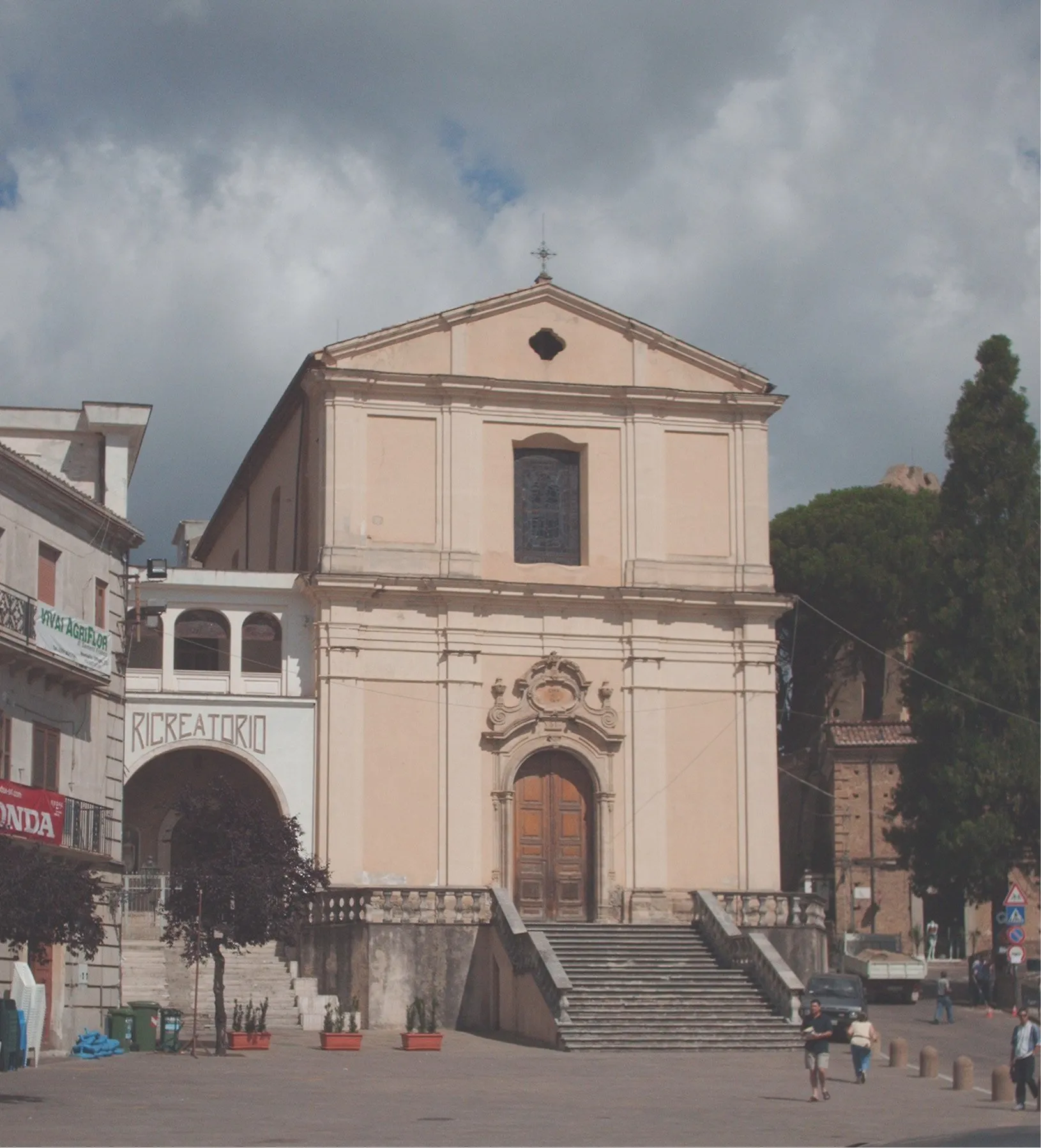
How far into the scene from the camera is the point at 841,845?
59156 mm

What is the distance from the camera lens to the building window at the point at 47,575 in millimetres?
34062

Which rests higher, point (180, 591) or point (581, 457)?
point (581, 457)

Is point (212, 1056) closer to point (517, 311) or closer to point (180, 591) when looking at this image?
point (180, 591)

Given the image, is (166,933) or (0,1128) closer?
(0,1128)

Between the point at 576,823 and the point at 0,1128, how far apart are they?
72.3 feet

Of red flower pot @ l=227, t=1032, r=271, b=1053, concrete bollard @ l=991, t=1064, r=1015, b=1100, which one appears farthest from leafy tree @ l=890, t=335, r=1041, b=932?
red flower pot @ l=227, t=1032, r=271, b=1053

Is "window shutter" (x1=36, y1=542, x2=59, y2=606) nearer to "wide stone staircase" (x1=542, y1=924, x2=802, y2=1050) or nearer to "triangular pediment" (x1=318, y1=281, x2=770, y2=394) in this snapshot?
"triangular pediment" (x1=318, y1=281, x2=770, y2=394)

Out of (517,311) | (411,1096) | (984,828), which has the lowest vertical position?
(411,1096)

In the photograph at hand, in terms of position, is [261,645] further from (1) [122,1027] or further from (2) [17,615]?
(1) [122,1027]

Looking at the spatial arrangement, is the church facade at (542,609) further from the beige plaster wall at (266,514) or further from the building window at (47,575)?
the building window at (47,575)

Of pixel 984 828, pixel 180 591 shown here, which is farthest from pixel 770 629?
pixel 180 591

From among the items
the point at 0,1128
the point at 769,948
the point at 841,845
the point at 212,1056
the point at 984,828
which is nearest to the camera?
the point at 0,1128

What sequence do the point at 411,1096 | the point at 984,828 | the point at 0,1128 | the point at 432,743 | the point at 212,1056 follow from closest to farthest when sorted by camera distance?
1. the point at 0,1128
2. the point at 411,1096
3. the point at 212,1056
4. the point at 432,743
5. the point at 984,828

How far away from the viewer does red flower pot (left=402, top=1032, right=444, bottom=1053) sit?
33.8m
